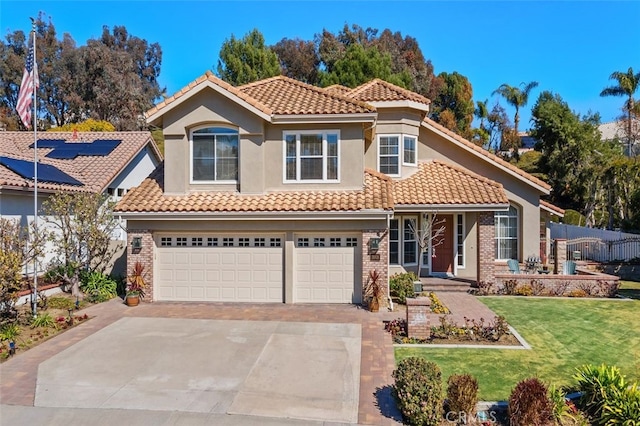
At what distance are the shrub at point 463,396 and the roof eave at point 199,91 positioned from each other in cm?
977

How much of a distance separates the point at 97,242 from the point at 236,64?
24.4m

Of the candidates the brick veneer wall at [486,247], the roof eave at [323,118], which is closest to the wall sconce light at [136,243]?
the roof eave at [323,118]

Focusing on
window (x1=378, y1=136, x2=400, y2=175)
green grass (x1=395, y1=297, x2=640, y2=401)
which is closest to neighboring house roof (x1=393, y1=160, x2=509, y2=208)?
window (x1=378, y1=136, x2=400, y2=175)

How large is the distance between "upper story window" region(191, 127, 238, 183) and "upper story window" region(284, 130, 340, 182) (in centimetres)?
177

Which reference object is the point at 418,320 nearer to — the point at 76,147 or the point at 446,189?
the point at 446,189

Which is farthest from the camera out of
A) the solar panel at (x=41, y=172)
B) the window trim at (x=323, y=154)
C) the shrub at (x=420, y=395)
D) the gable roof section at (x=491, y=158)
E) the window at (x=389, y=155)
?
the gable roof section at (x=491, y=158)

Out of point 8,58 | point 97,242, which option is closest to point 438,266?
point 97,242

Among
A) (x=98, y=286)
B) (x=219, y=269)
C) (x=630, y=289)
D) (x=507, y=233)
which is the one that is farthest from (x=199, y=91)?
(x=630, y=289)

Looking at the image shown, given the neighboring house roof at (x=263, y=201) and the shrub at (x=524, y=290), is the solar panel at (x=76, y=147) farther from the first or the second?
the shrub at (x=524, y=290)

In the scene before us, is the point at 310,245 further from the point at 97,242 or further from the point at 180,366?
the point at 97,242

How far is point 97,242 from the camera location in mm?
15156

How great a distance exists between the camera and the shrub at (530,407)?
21.5 feet

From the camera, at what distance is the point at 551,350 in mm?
10109

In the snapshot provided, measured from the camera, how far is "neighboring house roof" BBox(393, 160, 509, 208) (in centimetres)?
1608
